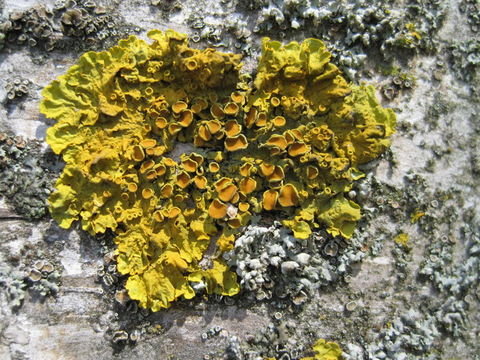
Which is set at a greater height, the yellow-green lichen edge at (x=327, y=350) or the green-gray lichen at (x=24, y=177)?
the green-gray lichen at (x=24, y=177)

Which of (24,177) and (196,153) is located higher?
(196,153)

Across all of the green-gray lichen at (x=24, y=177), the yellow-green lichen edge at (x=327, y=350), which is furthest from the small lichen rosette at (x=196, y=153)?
the yellow-green lichen edge at (x=327, y=350)

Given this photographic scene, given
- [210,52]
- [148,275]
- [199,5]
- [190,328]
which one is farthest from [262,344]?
[199,5]

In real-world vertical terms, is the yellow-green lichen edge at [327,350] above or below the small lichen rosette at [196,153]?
below

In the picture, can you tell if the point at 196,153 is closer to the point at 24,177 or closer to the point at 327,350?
the point at 24,177

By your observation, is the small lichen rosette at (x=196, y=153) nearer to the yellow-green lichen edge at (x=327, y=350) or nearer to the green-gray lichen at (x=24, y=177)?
the green-gray lichen at (x=24, y=177)

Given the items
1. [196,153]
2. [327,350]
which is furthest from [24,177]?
[327,350]

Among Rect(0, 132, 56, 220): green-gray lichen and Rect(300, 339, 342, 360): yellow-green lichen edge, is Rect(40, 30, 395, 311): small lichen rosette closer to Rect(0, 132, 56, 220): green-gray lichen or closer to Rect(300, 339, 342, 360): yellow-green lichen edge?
Rect(0, 132, 56, 220): green-gray lichen

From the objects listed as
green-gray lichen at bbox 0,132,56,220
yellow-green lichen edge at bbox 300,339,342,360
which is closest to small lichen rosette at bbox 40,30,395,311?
green-gray lichen at bbox 0,132,56,220
